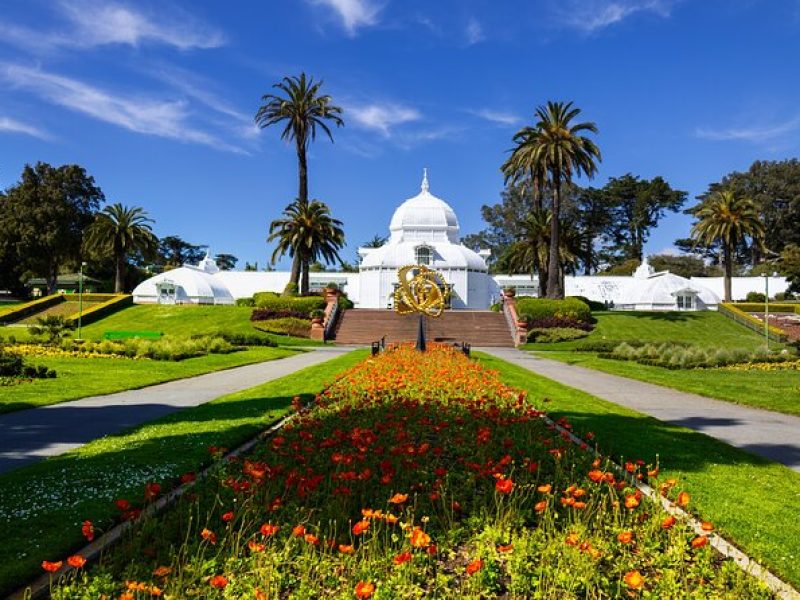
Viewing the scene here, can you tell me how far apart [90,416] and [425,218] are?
4955 cm

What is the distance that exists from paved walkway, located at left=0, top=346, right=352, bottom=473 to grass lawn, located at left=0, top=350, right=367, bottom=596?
1.48 feet

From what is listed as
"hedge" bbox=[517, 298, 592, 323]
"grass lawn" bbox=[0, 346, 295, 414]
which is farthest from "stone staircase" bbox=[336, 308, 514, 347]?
"grass lawn" bbox=[0, 346, 295, 414]

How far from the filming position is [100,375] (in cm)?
1753

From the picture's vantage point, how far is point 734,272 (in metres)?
94.8

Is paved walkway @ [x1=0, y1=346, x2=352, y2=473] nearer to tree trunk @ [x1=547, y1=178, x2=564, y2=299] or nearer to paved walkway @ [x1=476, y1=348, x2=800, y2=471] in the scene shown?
paved walkway @ [x1=476, y1=348, x2=800, y2=471]

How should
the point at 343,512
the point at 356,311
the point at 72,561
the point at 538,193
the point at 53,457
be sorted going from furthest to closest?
the point at 538,193 < the point at 356,311 < the point at 53,457 < the point at 343,512 < the point at 72,561

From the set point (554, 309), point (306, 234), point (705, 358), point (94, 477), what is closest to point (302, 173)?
point (306, 234)

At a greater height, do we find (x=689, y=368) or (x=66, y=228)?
(x=66, y=228)

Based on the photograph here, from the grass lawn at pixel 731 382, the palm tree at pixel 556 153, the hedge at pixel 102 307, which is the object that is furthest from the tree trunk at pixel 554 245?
the hedge at pixel 102 307

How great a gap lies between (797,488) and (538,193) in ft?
148

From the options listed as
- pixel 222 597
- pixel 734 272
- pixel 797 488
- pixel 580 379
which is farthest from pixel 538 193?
pixel 734 272

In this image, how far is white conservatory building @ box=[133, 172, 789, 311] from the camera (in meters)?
54.2

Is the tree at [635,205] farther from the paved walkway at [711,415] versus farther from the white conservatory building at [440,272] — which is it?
the paved walkway at [711,415]

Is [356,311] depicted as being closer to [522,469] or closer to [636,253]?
[522,469]
